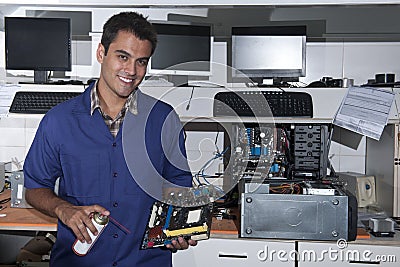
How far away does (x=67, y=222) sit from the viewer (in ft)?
5.37

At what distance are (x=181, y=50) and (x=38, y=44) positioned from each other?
2.33 feet

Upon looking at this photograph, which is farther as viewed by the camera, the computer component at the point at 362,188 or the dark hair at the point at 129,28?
the computer component at the point at 362,188

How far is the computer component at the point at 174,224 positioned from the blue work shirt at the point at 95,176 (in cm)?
10

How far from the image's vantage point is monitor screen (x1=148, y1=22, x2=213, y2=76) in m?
2.71

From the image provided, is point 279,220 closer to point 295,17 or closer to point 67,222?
point 67,222

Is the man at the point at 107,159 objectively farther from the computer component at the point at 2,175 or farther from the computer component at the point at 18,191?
the computer component at the point at 2,175

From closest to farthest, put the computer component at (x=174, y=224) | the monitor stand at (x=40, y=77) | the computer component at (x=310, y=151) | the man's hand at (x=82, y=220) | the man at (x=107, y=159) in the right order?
1. the man's hand at (x=82, y=220)
2. the computer component at (x=174, y=224)
3. the man at (x=107, y=159)
4. the computer component at (x=310, y=151)
5. the monitor stand at (x=40, y=77)

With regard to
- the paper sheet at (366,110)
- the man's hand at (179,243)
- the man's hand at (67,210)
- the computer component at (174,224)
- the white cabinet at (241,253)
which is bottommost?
the white cabinet at (241,253)

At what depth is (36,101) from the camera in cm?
261

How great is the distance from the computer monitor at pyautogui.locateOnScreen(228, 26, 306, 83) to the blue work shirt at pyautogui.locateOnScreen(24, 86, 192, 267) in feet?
3.12

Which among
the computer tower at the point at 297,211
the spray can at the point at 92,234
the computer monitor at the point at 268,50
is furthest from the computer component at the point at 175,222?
the computer monitor at the point at 268,50

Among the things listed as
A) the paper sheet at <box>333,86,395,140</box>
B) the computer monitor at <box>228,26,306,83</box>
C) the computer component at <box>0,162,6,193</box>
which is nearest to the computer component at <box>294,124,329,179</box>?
the paper sheet at <box>333,86,395,140</box>

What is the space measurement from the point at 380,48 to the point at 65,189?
1.82m

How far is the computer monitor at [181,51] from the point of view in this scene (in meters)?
2.71
